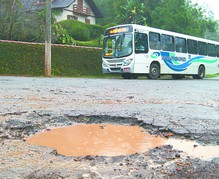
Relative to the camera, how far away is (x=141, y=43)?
14.5 metres

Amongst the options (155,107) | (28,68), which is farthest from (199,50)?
(155,107)

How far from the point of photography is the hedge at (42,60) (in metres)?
15.3

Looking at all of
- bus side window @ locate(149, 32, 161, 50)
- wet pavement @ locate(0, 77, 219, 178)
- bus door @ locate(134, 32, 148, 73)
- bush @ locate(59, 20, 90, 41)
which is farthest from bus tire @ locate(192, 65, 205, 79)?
wet pavement @ locate(0, 77, 219, 178)

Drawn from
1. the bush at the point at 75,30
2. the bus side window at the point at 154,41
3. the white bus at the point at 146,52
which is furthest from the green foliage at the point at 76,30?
the bus side window at the point at 154,41

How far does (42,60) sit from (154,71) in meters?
6.54

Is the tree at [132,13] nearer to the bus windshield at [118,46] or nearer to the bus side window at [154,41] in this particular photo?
the bus side window at [154,41]

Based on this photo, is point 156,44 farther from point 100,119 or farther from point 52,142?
point 52,142

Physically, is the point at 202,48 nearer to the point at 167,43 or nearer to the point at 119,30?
the point at 167,43

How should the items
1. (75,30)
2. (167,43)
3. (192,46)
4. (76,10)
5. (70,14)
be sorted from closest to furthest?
(167,43) → (192,46) → (75,30) → (70,14) → (76,10)

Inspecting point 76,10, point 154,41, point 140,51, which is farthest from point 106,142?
point 76,10

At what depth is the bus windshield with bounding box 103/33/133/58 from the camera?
47.0 feet

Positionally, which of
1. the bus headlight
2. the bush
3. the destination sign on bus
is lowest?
the bus headlight

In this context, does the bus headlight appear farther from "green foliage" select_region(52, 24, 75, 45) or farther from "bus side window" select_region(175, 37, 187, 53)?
"green foliage" select_region(52, 24, 75, 45)

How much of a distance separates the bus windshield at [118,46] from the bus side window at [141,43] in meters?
0.34
